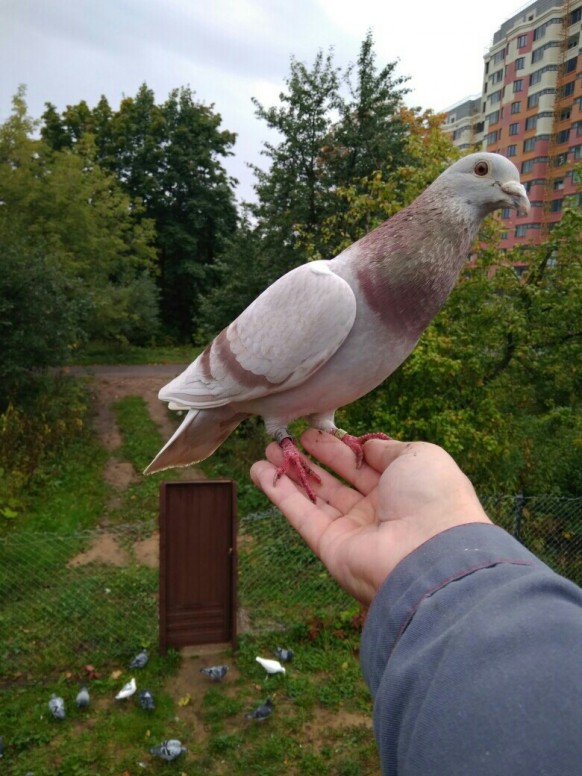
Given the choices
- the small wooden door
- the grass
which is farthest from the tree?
the small wooden door

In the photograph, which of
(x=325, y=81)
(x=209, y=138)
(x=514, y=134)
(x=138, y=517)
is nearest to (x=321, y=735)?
(x=138, y=517)

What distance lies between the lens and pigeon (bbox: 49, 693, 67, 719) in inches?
169

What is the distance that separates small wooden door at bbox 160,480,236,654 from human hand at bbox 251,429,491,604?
2.82 meters

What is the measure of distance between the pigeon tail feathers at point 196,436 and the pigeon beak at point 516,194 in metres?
1.51

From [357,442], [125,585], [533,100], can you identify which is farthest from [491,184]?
[533,100]

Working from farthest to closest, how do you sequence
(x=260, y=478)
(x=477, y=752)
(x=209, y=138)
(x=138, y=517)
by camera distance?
(x=209, y=138) → (x=138, y=517) → (x=260, y=478) → (x=477, y=752)

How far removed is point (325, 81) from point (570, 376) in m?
8.10

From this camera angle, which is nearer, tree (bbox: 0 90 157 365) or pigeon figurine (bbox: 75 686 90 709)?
pigeon figurine (bbox: 75 686 90 709)

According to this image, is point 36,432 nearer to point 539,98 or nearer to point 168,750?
point 168,750

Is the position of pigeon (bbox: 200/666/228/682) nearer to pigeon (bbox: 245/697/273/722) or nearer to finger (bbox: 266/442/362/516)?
pigeon (bbox: 245/697/273/722)

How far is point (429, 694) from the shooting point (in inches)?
36.6

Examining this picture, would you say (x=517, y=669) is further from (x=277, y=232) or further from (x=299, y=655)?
(x=277, y=232)

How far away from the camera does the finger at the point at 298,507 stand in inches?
86.4

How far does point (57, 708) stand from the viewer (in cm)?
430
